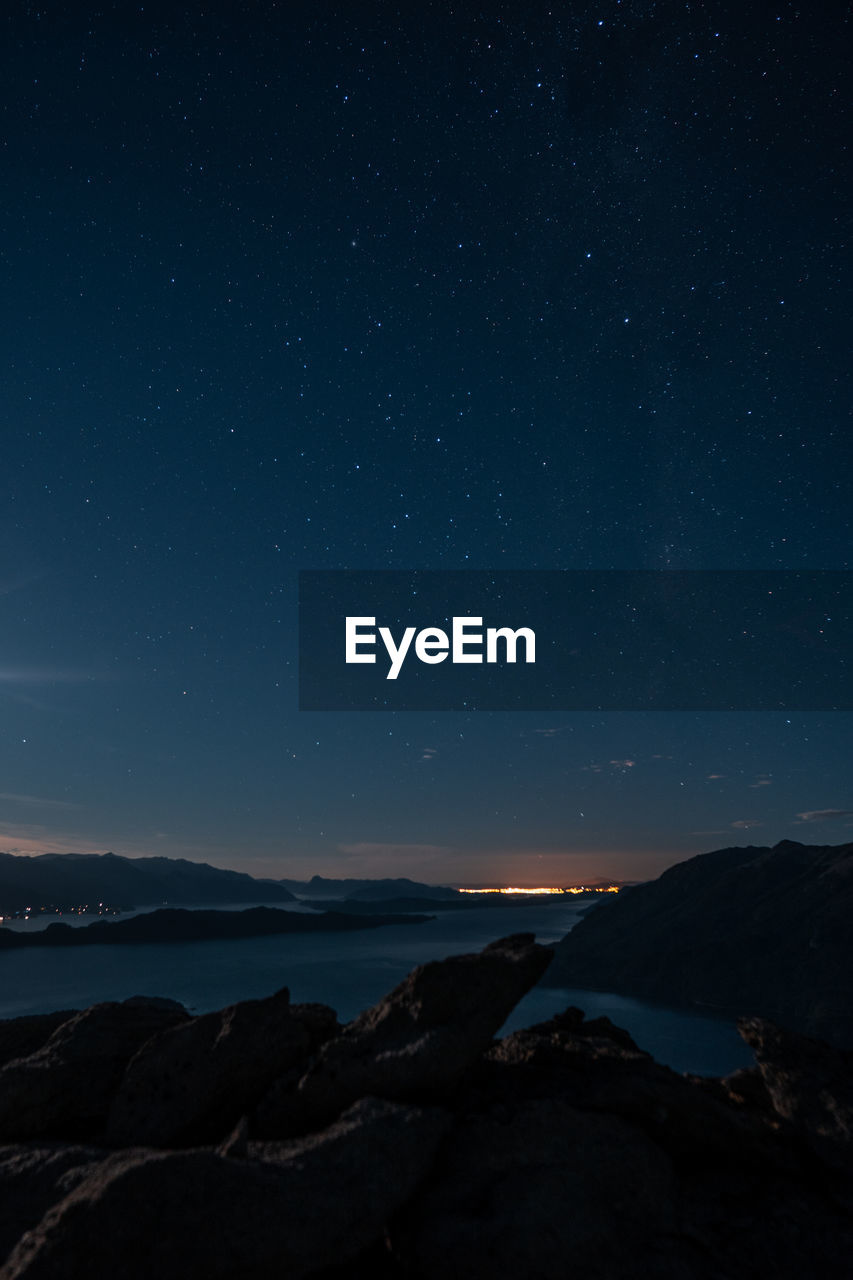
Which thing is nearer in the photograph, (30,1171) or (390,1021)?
(30,1171)

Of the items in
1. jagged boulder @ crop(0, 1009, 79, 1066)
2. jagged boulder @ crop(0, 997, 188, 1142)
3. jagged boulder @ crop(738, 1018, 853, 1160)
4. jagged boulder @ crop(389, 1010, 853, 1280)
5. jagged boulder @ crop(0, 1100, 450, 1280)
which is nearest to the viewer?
jagged boulder @ crop(0, 1100, 450, 1280)

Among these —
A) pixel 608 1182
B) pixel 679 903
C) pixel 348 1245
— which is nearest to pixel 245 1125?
pixel 348 1245

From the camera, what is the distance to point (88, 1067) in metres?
9.62

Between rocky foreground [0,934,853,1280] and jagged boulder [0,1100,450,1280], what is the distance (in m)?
0.02

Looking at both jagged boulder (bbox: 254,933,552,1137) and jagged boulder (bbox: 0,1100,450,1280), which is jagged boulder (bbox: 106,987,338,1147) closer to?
jagged boulder (bbox: 254,933,552,1137)

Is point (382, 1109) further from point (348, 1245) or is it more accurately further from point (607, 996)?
point (607, 996)

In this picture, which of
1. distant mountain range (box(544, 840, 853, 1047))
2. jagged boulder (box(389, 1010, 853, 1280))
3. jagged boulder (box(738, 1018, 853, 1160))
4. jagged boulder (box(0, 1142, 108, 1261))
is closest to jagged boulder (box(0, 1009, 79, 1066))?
jagged boulder (box(0, 1142, 108, 1261))

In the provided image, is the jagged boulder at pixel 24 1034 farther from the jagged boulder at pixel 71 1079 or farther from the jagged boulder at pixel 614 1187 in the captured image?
the jagged boulder at pixel 614 1187

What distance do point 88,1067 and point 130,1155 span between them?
3.47m

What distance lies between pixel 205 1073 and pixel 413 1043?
2765mm

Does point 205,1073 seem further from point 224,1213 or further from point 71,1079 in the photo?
point 224,1213

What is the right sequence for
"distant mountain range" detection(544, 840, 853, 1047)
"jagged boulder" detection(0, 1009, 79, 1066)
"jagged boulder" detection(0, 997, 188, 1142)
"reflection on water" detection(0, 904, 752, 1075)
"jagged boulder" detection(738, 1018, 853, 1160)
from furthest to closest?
"distant mountain range" detection(544, 840, 853, 1047) → "reflection on water" detection(0, 904, 752, 1075) → "jagged boulder" detection(0, 1009, 79, 1066) → "jagged boulder" detection(0, 997, 188, 1142) → "jagged boulder" detection(738, 1018, 853, 1160)

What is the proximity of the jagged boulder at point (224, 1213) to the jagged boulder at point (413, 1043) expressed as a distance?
38.4 inches

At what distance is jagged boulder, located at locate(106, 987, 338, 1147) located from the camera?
8.24m
